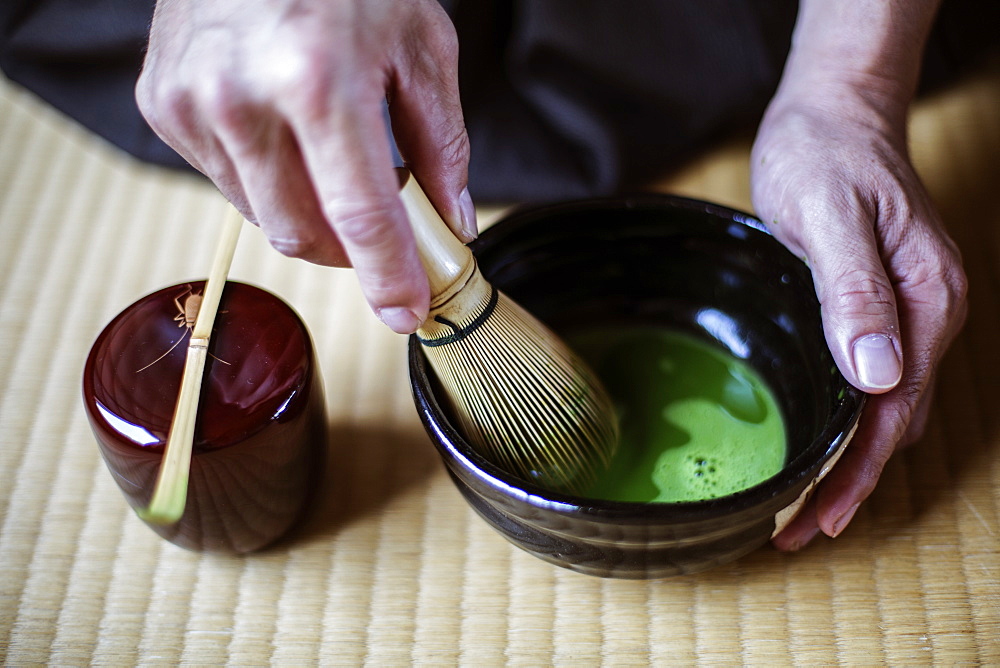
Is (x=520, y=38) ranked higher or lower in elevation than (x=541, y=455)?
higher

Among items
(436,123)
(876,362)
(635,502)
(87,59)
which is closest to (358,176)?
(436,123)

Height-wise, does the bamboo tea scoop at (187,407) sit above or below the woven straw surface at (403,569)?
above

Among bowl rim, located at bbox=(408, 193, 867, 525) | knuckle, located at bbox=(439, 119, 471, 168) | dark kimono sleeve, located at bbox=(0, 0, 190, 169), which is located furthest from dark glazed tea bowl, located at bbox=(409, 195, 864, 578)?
dark kimono sleeve, located at bbox=(0, 0, 190, 169)

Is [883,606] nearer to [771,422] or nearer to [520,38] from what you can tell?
[771,422]

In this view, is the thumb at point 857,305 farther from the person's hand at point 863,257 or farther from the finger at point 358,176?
the finger at point 358,176

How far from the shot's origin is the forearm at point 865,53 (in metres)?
0.80

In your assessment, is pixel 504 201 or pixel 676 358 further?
pixel 504 201

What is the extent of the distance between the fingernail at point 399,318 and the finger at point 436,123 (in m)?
0.10

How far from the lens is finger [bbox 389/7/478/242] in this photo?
58 centimetres

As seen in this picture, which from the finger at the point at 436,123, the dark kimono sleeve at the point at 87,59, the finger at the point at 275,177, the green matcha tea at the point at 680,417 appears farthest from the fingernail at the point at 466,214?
the dark kimono sleeve at the point at 87,59

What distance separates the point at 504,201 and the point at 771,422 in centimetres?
40

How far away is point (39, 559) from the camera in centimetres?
71

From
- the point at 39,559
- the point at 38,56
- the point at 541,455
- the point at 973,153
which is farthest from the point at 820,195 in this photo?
the point at 38,56

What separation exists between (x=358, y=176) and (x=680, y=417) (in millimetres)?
380
